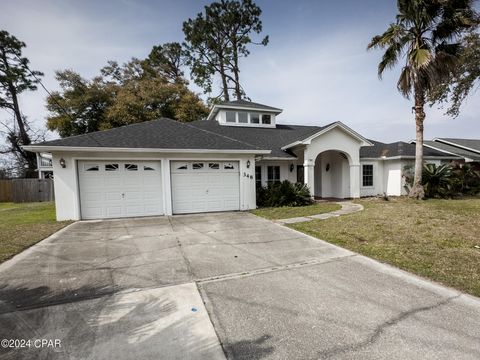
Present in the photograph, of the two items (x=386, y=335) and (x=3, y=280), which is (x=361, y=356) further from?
(x=3, y=280)

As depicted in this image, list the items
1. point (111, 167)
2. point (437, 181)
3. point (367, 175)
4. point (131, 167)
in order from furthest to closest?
1. point (367, 175)
2. point (437, 181)
3. point (131, 167)
4. point (111, 167)

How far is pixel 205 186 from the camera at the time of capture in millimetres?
10336

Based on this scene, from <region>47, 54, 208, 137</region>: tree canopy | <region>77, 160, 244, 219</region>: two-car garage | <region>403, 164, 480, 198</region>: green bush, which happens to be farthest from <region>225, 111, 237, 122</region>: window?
<region>403, 164, 480, 198</region>: green bush

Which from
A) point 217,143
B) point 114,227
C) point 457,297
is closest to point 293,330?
point 457,297

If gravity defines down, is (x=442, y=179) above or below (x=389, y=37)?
below

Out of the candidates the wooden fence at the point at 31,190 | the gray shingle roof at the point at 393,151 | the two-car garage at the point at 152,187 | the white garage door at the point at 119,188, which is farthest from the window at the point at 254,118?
the wooden fence at the point at 31,190

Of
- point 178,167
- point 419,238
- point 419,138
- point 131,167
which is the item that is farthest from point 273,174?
point 419,238

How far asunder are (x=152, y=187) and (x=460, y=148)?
23.8 meters

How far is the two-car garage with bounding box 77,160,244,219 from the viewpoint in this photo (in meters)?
9.11

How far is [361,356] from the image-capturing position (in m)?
2.12

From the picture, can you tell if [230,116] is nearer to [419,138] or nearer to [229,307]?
[419,138]

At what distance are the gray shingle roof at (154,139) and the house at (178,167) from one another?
0.11ft

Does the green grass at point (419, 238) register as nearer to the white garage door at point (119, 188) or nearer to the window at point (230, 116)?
the white garage door at point (119, 188)

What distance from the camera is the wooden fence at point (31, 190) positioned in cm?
1805
